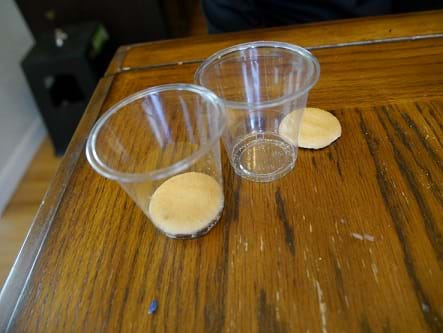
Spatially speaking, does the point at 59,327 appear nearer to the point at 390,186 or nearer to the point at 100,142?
the point at 100,142

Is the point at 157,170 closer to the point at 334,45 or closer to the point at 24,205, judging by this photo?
the point at 334,45

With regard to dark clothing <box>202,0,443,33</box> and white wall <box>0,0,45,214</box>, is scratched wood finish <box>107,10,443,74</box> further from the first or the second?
white wall <box>0,0,45,214</box>

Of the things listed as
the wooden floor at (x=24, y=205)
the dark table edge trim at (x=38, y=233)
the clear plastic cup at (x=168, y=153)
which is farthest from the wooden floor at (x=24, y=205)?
the clear plastic cup at (x=168, y=153)

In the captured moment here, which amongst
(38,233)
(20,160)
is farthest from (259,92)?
(20,160)

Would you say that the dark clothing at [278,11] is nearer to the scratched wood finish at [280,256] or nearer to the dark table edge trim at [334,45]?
the dark table edge trim at [334,45]

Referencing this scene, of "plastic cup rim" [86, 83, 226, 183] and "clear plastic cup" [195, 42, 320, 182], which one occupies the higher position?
"plastic cup rim" [86, 83, 226, 183]

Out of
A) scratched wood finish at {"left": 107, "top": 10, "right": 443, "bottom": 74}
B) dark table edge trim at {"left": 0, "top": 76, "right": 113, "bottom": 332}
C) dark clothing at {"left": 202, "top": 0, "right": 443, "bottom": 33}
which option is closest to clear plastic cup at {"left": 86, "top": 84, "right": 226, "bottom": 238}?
dark table edge trim at {"left": 0, "top": 76, "right": 113, "bottom": 332}

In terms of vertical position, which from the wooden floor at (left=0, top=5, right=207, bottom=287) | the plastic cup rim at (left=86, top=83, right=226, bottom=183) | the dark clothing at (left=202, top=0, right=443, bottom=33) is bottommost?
the wooden floor at (left=0, top=5, right=207, bottom=287)
